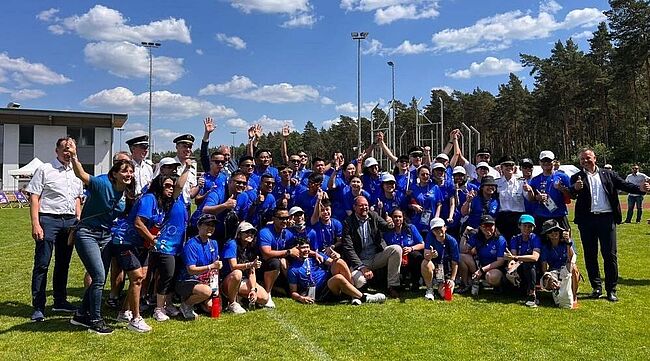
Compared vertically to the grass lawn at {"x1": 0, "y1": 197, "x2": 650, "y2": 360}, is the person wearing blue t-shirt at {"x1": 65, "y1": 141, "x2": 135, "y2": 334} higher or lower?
higher

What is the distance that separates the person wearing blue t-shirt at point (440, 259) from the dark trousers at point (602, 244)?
6.25ft

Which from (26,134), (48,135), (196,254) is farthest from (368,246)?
(26,134)

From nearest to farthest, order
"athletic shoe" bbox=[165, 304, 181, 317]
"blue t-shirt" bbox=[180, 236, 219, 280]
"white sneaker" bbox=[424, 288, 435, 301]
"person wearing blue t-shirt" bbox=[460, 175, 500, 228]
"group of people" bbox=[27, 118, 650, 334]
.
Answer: "group of people" bbox=[27, 118, 650, 334] < "blue t-shirt" bbox=[180, 236, 219, 280] < "athletic shoe" bbox=[165, 304, 181, 317] < "white sneaker" bbox=[424, 288, 435, 301] < "person wearing blue t-shirt" bbox=[460, 175, 500, 228]

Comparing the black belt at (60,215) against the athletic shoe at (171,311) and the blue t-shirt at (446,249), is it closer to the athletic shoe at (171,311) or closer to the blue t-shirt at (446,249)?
the athletic shoe at (171,311)

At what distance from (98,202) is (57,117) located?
144 feet

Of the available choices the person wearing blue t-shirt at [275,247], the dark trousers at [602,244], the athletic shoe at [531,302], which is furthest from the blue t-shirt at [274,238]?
the dark trousers at [602,244]

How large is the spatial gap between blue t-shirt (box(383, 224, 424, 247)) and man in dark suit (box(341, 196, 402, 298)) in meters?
0.09

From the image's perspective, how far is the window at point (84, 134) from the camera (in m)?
45.2

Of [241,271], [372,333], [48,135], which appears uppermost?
[48,135]

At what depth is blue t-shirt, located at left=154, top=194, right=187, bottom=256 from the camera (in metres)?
6.20

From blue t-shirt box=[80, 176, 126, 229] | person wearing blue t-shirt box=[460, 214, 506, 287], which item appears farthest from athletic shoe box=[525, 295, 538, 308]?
blue t-shirt box=[80, 176, 126, 229]

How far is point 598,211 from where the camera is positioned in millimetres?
7629

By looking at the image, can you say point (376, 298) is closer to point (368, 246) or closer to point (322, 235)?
point (368, 246)

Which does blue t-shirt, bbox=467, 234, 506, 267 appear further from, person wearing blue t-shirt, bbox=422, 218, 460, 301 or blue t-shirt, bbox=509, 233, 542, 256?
person wearing blue t-shirt, bbox=422, 218, 460, 301
